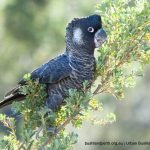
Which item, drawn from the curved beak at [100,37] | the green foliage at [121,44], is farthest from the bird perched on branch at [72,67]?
the green foliage at [121,44]

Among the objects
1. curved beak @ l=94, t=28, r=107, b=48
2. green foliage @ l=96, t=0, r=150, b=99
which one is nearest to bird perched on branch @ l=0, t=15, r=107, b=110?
curved beak @ l=94, t=28, r=107, b=48

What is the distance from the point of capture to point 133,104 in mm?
11859

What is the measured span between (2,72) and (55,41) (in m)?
1.27

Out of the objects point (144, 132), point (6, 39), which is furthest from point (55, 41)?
point (144, 132)

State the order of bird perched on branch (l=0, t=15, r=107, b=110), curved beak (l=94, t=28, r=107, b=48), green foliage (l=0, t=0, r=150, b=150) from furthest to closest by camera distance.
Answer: bird perched on branch (l=0, t=15, r=107, b=110), curved beak (l=94, t=28, r=107, b=48), green foliage (l=0, t=0, r=150, b=150)

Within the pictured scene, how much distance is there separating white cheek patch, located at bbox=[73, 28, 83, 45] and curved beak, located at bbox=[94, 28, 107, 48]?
0.11 metres

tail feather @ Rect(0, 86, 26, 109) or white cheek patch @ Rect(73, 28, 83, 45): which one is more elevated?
white cheek patch @ Rect(73, 28, 83, 45)

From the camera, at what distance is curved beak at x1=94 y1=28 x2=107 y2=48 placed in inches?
Answer: 126

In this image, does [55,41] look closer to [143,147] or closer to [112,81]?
[143,147]

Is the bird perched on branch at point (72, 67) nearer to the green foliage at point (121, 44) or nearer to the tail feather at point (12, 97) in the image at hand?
the tail feather at point (12, 97)

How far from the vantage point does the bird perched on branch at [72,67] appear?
3.31 meters

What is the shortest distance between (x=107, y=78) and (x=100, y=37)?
0.83 feet

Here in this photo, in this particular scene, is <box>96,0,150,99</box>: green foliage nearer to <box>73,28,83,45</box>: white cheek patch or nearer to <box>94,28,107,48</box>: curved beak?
<box>94,28,107,48</box>: curved beak

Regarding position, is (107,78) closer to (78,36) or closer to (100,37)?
(100,37)
